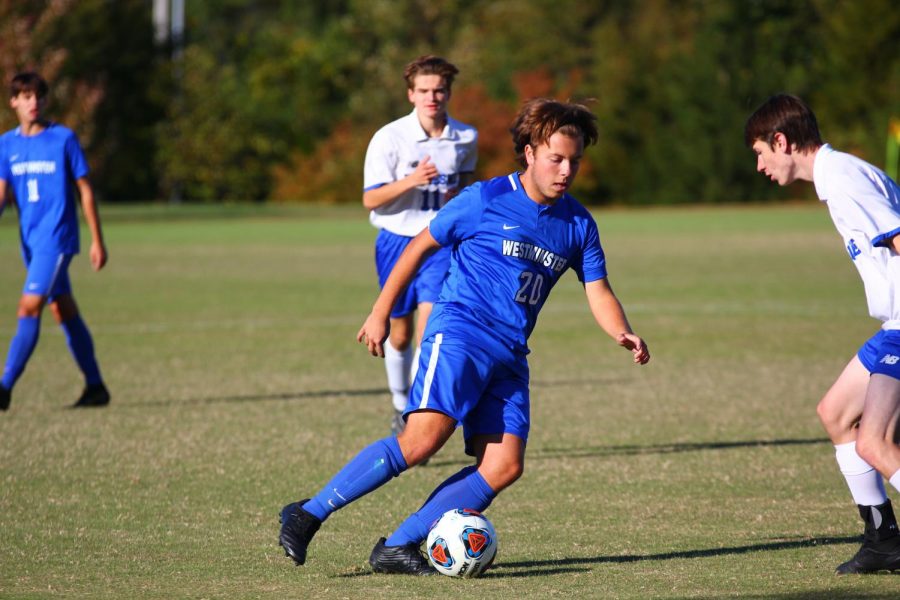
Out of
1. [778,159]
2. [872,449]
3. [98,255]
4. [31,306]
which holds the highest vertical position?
[778,159]

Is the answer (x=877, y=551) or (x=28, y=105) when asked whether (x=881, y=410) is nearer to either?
(x=877, y=551)

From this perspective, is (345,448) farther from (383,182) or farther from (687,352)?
(687,352)

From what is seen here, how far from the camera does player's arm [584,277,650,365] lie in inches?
202

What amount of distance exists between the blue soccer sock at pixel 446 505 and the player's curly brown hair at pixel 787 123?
65.9 inches

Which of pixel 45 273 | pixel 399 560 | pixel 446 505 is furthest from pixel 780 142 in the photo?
pixel 45 273

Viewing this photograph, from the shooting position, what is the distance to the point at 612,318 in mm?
5238

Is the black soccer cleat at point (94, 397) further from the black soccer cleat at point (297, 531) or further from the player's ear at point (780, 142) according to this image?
the player's ear at point (780, 142)

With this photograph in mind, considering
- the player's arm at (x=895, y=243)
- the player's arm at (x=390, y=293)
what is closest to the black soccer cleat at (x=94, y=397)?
the player's arm at (x=390, y=293)

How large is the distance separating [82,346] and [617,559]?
5562mm

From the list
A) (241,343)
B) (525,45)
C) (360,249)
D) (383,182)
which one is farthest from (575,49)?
(383,182)

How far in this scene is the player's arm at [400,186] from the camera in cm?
689

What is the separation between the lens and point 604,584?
16.0 ft

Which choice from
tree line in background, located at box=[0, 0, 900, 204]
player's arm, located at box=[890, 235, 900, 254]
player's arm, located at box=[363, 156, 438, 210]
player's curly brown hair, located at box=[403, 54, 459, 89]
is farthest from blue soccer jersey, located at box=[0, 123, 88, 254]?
tree line in background, located at box=[0, 0, 900, 204]

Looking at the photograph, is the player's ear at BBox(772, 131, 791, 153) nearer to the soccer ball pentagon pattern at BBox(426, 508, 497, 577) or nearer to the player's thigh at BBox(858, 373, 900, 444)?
the player's thigh at BBox(858, 373, 900, 444)
